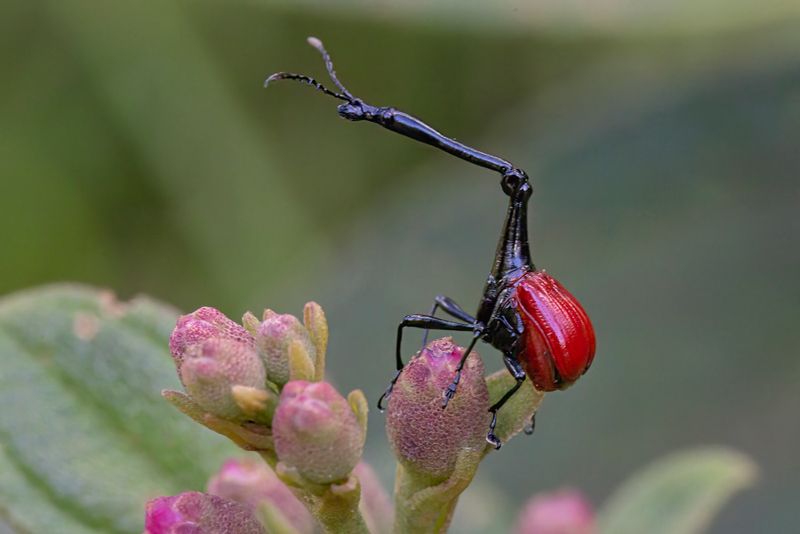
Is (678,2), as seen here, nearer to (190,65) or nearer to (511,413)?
(190,65)

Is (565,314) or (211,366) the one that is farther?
(565,314)

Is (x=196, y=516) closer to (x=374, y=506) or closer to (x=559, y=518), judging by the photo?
(x=374, y=506)

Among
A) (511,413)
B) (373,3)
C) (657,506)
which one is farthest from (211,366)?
(373,3)

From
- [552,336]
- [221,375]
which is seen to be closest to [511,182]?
[552,336]

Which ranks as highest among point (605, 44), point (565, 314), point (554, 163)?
point (605, 44)

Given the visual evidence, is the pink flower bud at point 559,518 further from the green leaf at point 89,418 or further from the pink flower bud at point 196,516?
the pink flower bud at point 196,516
